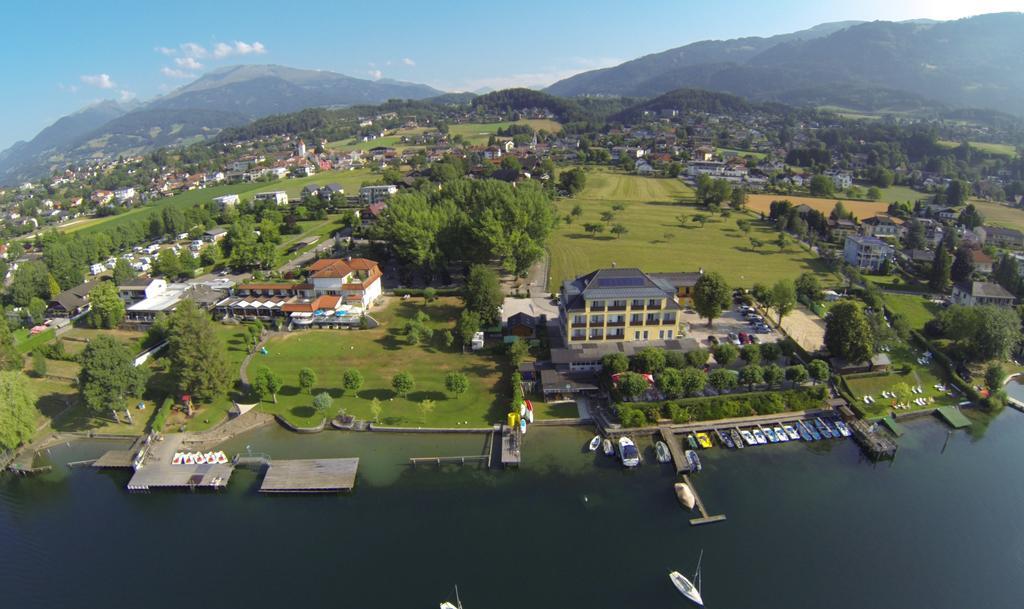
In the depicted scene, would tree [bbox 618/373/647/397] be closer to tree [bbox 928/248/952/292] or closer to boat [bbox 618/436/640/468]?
boat [bbox 618/436/640/468]

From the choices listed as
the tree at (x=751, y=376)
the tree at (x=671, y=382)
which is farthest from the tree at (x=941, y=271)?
the tree at (x=671, y=382)

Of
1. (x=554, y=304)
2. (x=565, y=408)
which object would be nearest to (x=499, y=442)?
(x=565, y=408)

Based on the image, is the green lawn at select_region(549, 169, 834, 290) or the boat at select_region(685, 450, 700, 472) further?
the green lawn at select_region(549, 169, 834, 290)

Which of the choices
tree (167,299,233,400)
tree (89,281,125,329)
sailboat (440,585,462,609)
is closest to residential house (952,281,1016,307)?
sailboat (440,585,462,609)

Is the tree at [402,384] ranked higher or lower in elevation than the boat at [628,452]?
higher

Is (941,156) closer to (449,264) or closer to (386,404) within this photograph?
(449,264)

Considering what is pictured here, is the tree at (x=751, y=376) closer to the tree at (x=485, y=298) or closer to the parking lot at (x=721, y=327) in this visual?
the parking lot at (x=721, y=327)
